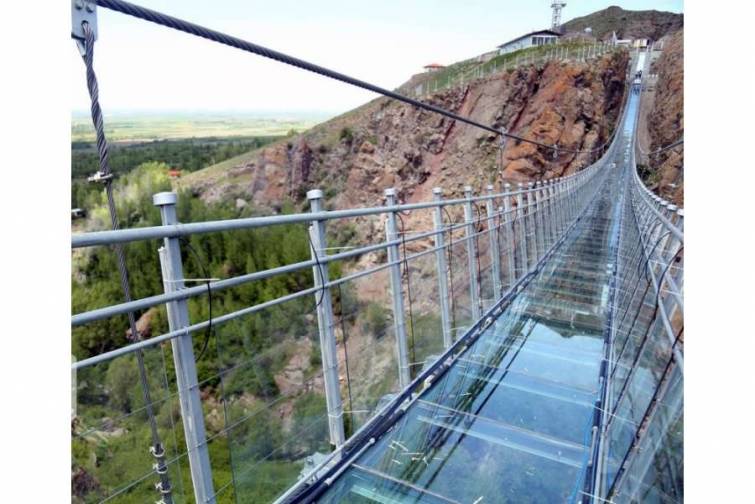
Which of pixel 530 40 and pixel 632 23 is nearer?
pixel 530 40

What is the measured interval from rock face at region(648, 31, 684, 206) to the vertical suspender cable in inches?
928

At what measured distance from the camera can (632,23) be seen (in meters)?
78.1

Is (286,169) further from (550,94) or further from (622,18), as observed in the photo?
(622,18)

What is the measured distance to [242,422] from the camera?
5.40ft

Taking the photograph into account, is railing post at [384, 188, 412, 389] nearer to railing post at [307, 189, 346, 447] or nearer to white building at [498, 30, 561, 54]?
railing post at [307, 189, 346, 447]

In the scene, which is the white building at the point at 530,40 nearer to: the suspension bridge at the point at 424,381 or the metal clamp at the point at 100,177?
the suspension bridge at the point at 424,381

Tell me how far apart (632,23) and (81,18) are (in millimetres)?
91453

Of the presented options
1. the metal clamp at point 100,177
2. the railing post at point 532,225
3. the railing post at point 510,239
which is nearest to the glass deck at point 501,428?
the railing post at point 510,239

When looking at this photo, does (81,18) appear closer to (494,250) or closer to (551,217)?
(494,250)

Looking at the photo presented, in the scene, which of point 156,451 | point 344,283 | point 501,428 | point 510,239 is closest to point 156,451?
point 156,451

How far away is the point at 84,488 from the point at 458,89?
4193 centimetres

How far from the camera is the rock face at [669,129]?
24891 millimetres
